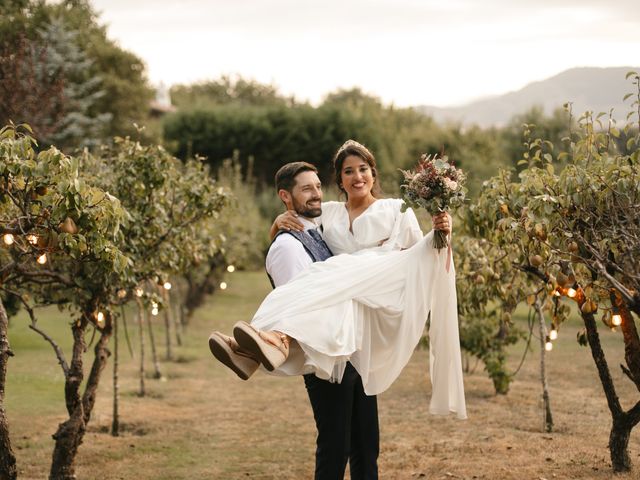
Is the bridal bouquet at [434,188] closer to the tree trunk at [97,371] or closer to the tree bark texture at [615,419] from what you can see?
the tree bark texture at [615,419]

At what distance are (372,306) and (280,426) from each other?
208 inches

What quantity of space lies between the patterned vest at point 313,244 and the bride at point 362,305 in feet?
0.17

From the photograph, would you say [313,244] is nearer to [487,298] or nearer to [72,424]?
[487,298]

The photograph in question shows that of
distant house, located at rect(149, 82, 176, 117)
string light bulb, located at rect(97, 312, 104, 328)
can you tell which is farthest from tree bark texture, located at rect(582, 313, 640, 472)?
Answer: distant house, located at rect(149, 82, 176, 117)

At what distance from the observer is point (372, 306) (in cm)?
475

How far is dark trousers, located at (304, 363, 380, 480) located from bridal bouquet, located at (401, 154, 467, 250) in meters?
1.09

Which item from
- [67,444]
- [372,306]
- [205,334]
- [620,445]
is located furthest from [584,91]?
[205,334]

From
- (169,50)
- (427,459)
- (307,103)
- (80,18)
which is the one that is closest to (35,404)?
(427,459)

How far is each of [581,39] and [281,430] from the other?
546 cm

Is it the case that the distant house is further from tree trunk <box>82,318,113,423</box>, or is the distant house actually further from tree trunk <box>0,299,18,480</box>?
tree trunk <box>0,299,18,480</box>

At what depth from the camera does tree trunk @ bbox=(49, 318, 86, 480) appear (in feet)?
21.9

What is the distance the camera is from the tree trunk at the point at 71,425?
6.67 meters

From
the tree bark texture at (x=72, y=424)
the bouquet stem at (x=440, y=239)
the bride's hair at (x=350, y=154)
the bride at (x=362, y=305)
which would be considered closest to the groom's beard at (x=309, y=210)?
the bride at (x=362, y=305)

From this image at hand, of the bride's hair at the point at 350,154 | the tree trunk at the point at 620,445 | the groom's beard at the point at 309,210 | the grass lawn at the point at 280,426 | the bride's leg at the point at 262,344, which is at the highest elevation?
the bride's hair at the point at 350,154
